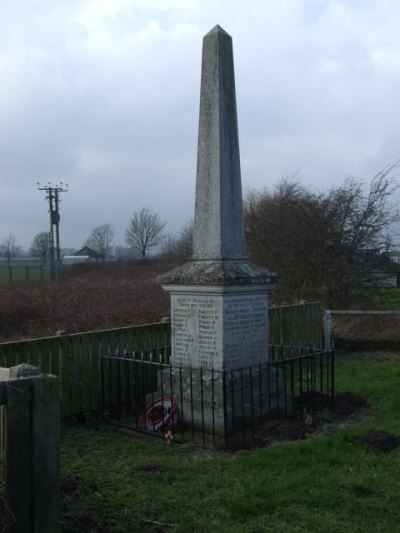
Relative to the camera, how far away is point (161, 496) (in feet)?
14.7

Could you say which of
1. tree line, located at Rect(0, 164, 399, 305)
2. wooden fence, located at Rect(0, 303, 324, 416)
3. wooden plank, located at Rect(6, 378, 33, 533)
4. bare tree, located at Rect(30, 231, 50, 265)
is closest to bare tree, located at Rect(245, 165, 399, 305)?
tree line, located at Rect(0, 164, 399, 305)

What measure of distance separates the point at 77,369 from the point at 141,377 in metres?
1.05

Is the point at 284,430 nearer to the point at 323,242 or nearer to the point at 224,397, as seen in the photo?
the point at 224,397

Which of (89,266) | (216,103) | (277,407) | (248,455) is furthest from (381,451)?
(89,266)

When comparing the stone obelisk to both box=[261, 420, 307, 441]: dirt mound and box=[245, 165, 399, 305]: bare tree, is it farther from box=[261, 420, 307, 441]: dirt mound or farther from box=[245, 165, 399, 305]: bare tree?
box=[245, 165, 399, 305]: bare tree

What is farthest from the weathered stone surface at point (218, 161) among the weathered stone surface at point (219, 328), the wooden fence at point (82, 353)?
the wooden fence at point (82, 353)

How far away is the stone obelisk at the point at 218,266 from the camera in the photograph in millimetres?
6754

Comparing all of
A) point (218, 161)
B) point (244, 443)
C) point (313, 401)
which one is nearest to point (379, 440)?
point (244, 443)

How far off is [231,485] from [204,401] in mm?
1913

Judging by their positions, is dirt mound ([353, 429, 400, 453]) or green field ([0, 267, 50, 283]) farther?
green field ([0, 267, 50, 283])

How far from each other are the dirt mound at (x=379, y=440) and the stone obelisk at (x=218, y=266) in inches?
65.7

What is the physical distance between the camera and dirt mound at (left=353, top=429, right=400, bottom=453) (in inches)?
217

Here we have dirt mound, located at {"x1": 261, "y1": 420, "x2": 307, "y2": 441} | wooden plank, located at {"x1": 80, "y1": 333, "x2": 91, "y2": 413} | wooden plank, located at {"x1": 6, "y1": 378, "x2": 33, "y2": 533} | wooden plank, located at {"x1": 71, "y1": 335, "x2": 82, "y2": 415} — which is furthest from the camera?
wooden plank, located at {"x1": 80, "y1": 333, "x2": 91, "y2": 413}

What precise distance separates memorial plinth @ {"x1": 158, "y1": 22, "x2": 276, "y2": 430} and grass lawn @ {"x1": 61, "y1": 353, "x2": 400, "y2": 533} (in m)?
1.22
